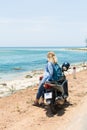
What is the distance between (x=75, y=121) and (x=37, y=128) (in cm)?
112

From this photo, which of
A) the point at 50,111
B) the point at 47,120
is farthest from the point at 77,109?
the point at 47,120

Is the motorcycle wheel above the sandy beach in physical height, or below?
above

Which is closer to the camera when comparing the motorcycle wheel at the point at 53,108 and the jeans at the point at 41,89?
the motorcycle wheel at the point at 53,108

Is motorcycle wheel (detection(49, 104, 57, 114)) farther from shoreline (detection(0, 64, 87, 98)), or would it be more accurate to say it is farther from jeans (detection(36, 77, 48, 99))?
shoreline (detection(0, 64, 87, 98))

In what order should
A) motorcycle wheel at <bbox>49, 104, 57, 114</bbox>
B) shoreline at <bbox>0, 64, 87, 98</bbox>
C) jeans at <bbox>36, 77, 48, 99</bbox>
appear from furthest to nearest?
1. shoreline at <bbox>0, 64, 87, 98</bbox>
2. jeans at <bbox>36, 77, 48, 99</bbox>
3. motorcycle wheel at <bbox>49, 104, 57, 114</bbox>

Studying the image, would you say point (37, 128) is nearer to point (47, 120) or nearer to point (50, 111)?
point (47, 120)

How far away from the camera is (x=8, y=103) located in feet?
39.1

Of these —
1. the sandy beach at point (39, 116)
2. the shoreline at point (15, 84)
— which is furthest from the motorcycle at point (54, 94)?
the shoreline at point (15, 84)

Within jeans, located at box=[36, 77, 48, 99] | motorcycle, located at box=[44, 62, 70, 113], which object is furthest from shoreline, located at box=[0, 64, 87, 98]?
motorcycle, located at box=[44, 62, 70, 113]

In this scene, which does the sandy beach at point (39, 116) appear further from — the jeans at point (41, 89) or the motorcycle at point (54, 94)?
the jeans at point (41, 89)

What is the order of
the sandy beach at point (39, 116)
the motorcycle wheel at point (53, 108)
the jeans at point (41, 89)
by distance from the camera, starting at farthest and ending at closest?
the jeans at point (41, 89), the motorcycle wheel at point (53, 108), the sandy beach at point (39, 116)

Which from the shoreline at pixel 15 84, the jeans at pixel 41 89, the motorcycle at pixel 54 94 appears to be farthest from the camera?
the shoreline at pixel 15 84

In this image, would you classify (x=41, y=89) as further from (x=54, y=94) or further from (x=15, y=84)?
(x=15, y=84)

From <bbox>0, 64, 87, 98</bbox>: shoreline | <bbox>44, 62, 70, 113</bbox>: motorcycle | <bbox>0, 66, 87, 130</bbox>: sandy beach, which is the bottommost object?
<bbox>0, 64, 87, 98</bbox>: shoreline
